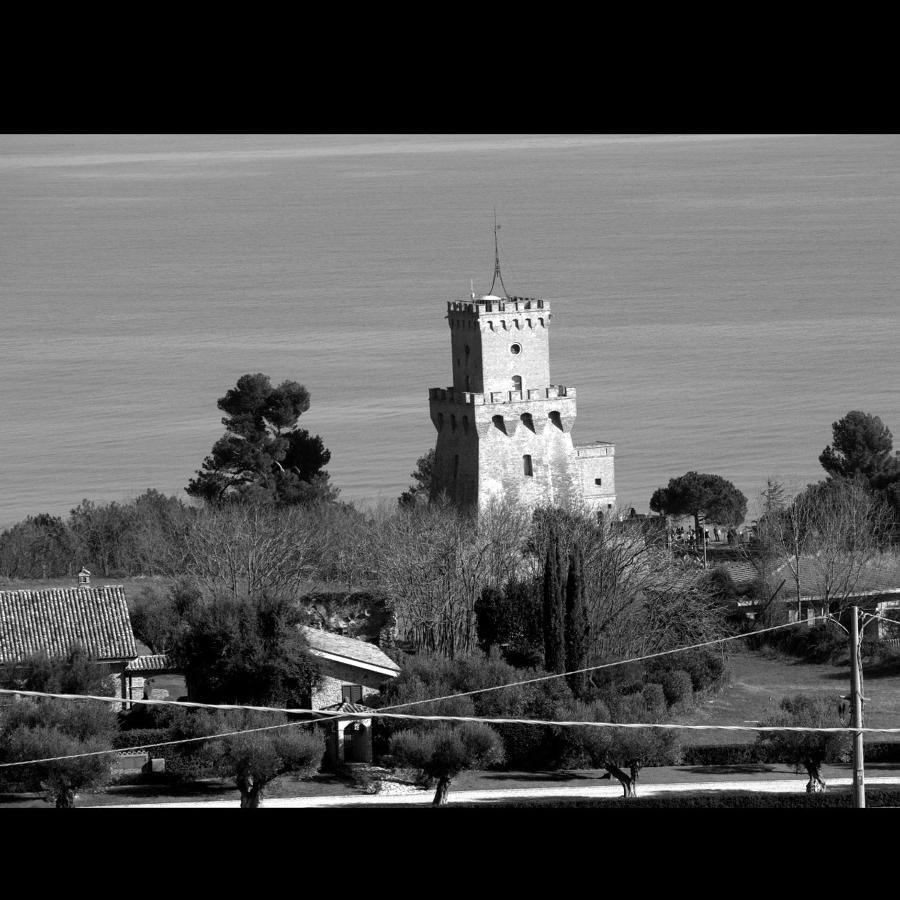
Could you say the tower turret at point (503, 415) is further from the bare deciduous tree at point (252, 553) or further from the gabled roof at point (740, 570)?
the gabled roof at point (740, 570)

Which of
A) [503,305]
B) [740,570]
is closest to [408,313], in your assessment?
[503,305]

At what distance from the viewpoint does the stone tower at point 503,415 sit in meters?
50.0

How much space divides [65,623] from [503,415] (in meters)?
21.0

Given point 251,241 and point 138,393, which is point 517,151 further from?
point 138,393

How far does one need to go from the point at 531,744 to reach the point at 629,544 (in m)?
10.1

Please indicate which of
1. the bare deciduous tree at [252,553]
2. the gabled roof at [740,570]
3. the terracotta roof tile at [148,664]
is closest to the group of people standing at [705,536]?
the gabled roof at [740,570]

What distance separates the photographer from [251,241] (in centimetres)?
13475

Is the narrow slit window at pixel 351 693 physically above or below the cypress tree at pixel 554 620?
below

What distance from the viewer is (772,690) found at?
107 ft

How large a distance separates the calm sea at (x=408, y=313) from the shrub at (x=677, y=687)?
25.4 metres

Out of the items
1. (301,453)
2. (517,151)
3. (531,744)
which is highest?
(517,151)

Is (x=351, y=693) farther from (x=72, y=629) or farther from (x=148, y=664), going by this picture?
(x=72, y=629)
